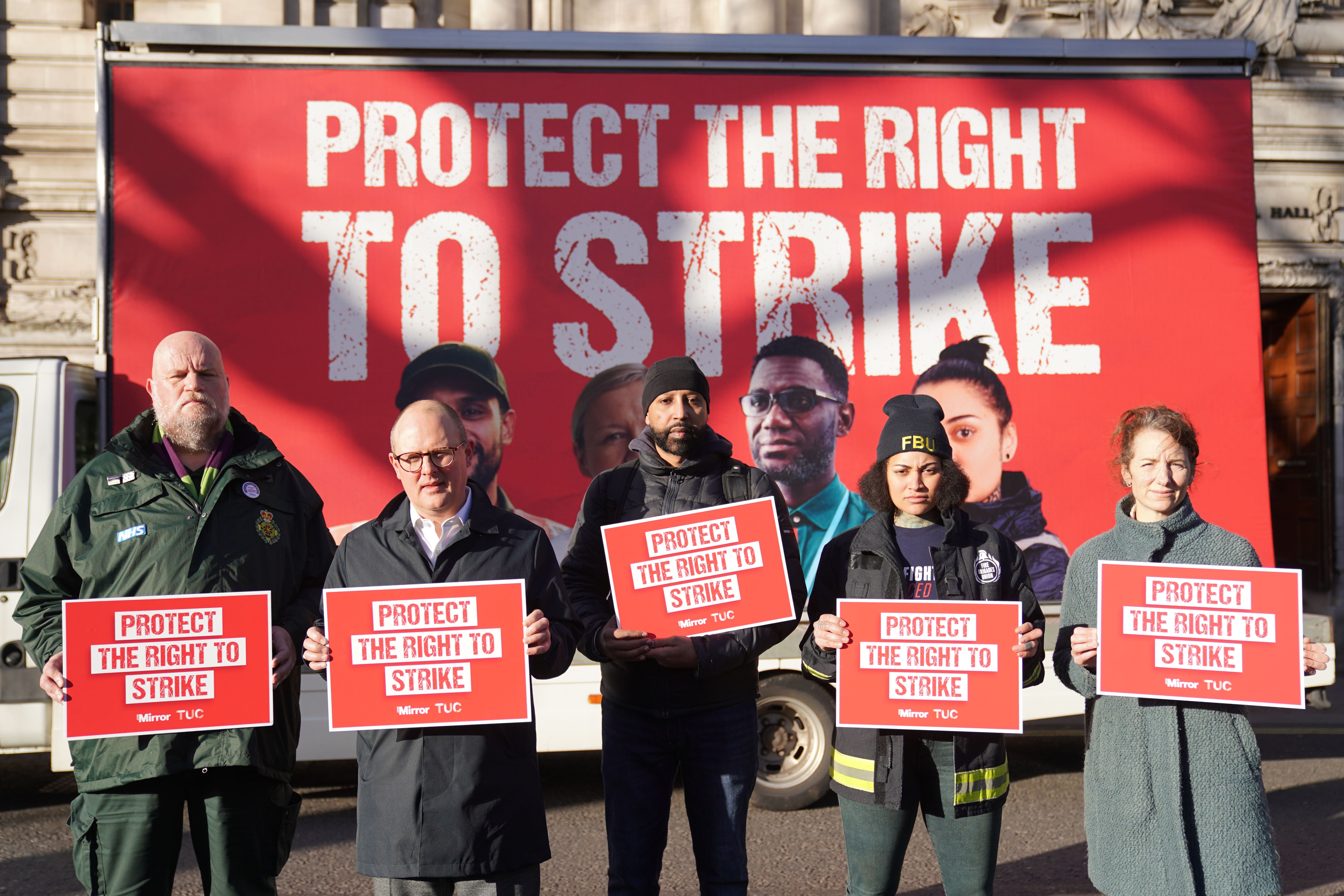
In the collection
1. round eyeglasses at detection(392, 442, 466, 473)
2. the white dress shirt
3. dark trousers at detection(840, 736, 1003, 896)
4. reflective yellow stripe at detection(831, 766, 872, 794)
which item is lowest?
dark trousers at detection(840, 736, 1003, 896)

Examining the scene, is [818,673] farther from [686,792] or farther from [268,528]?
[268,528]

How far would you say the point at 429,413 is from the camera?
2.65 m

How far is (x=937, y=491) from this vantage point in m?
3.00

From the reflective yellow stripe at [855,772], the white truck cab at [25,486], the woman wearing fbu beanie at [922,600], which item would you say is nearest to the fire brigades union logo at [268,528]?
the woman wearing fbu beanie at [922,600]

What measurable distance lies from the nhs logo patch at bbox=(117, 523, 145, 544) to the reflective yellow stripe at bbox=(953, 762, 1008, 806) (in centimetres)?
235

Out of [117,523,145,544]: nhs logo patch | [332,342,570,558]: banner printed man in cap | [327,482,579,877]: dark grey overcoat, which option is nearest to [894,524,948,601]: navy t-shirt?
[327,482,579,877]: dark grey overcoat

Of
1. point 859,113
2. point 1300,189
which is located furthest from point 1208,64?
point 1300,189

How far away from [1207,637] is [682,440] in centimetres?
157

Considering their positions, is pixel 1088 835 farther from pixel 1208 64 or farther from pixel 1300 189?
pixel 1300 189

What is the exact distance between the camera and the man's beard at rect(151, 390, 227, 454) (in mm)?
2826

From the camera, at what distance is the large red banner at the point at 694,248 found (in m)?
4.91

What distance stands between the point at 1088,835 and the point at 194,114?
4892mm

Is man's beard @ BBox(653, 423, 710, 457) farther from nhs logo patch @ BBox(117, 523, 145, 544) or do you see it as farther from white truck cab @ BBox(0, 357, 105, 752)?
white truck cab @ BBox(0, 357, 105, 752)

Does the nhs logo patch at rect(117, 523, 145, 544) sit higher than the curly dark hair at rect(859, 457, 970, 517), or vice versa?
the curly dark hair at rect(859, 457, 970, 517)
